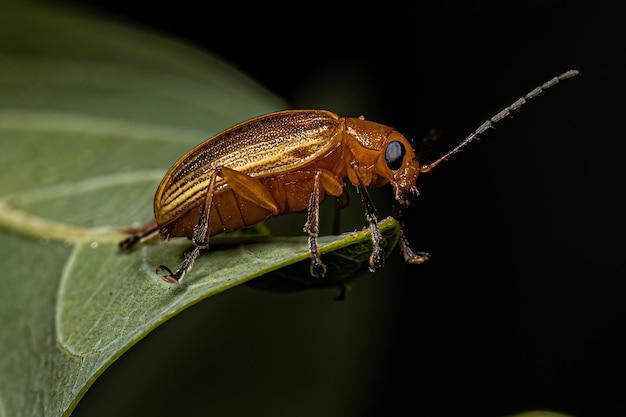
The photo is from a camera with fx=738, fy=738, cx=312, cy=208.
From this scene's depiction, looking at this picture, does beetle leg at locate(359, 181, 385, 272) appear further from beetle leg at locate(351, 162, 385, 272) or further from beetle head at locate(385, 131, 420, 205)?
beetle head at locate(385, 131, 420, 205)

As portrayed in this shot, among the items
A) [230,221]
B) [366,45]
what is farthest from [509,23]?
[230,221]

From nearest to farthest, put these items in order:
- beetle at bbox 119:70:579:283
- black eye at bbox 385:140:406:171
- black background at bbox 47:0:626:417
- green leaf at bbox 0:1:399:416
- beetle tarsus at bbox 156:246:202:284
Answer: green leaf at bbox 0:1:399:416
beetle tarsus at bbox 156:246:202:284
beetle at bbox 119:70:579:283
black eye at bbox 385:140:406:171
black background at bbox 47:0:626:417

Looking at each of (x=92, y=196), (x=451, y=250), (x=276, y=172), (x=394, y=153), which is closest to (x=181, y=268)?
(x=276, y=172)

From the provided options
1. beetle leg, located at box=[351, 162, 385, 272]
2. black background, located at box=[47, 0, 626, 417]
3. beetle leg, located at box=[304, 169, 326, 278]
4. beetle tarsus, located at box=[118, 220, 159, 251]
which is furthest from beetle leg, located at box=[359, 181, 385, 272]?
black background, located at box=[47, 0, 626, 417]

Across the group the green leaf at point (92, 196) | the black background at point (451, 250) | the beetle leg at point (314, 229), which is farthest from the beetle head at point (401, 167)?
the black background at point (451, 250)

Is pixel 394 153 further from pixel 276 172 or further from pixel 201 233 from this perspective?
pixel 201 233

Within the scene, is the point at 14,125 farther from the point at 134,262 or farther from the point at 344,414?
the point at 344,414
